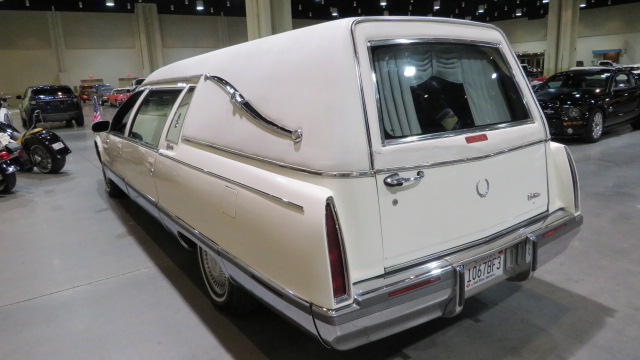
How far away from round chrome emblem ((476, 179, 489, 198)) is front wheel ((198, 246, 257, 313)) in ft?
5.00

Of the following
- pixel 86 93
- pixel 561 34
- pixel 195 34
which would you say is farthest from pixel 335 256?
pixel 195 34

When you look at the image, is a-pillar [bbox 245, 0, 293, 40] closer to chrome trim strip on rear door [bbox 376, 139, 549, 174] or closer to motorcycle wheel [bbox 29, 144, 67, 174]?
motorcycle wheel [bbox 29, 144, 67, 174]

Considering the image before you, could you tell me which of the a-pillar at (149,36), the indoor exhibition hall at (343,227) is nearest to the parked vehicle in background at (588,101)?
the indoor exhibition hall at (343,227)

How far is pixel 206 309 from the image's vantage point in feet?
9.87

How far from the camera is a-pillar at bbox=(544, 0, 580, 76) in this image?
71.4 feet

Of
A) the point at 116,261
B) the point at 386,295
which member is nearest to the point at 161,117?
the point at 116,261

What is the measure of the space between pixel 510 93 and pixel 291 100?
4.77 ft

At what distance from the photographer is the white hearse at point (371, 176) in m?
1.84

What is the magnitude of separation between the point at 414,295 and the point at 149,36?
38144mm

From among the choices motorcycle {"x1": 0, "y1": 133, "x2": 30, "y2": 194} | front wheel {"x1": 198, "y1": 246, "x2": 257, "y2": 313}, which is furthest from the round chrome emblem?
motorcycle {"x1": 0, "y1": 133, "x2": 30, "y2": 194}

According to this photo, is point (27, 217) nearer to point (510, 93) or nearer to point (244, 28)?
point (510, 93)

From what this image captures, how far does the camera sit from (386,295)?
5.99ft

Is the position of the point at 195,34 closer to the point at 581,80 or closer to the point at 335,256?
the point at 581,80

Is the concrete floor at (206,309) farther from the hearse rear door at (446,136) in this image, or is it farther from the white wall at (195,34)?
the white wall at (195,34)
